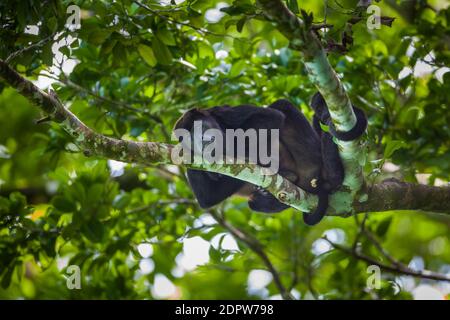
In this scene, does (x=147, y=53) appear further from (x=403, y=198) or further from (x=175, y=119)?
(x=403, y=198)

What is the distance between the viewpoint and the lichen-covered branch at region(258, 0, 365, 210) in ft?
9.43

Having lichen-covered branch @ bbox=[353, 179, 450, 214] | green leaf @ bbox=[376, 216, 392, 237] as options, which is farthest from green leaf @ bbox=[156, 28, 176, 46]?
green leaf @ bbox=[376, 216, 392, 237]

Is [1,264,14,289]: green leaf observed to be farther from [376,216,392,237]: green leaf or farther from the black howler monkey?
[376,216,392,237]: green leaf

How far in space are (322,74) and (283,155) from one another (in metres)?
1.64

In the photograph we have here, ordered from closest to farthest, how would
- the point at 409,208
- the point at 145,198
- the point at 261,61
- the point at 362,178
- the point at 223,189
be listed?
1. the point at 362,178
2. the point at 409,208
3. the point at 223,189
4. the point at 261,61
5. the point at 145,198

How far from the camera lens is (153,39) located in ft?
14.8

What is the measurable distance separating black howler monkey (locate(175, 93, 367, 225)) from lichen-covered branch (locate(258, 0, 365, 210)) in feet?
0.75

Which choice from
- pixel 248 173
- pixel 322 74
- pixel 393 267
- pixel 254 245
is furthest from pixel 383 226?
pixel 322 74

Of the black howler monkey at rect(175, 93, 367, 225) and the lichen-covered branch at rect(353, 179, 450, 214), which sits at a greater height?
the black howler monkey at rect(175, 93, 367, 225)

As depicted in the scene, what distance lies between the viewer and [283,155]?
15.6 feet

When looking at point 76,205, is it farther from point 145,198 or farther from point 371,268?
point 371,268

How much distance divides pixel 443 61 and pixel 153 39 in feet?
7.87
